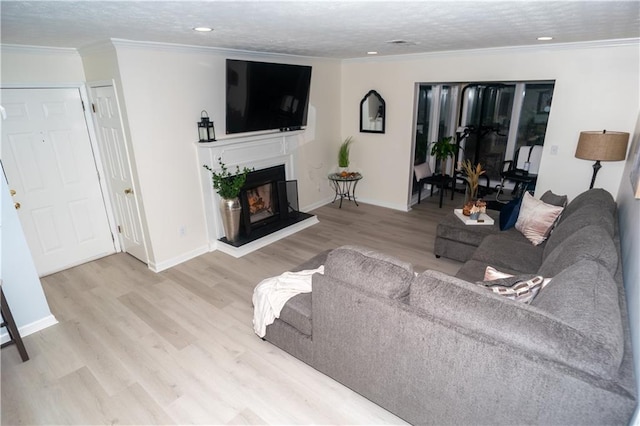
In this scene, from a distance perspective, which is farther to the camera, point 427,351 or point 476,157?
point 476,157

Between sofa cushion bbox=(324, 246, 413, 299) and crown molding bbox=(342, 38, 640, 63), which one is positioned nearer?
sofa cushion bbox=(324, 246, 413, 299)

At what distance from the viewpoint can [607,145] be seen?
11.6ft

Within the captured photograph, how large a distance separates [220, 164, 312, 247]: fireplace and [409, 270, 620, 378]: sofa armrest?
9.71ft

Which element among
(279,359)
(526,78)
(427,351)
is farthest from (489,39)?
(279,359)

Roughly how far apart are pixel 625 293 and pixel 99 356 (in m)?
3.68

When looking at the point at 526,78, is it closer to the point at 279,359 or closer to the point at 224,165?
the point at 224,165

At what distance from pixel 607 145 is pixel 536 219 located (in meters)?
1.08

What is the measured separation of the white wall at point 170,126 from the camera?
3.44 metres

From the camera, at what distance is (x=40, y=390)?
7.82ft

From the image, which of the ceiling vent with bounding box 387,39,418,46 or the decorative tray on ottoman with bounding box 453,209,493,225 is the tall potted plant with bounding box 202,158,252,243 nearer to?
the ceiling vent with bounding box 387,39,418,46

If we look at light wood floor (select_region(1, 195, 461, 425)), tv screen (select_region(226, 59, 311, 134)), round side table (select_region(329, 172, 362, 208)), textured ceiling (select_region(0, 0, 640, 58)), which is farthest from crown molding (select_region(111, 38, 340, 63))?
light wood floor (select_region(1, 195, 461, 425))

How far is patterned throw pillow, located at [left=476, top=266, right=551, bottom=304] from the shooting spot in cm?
197

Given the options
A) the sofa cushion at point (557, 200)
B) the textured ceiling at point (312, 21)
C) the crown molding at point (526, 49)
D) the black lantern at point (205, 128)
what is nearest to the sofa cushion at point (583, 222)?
the sofa cushion at point (557, 200)

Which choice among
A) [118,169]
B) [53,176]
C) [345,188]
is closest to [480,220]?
[345,188]
